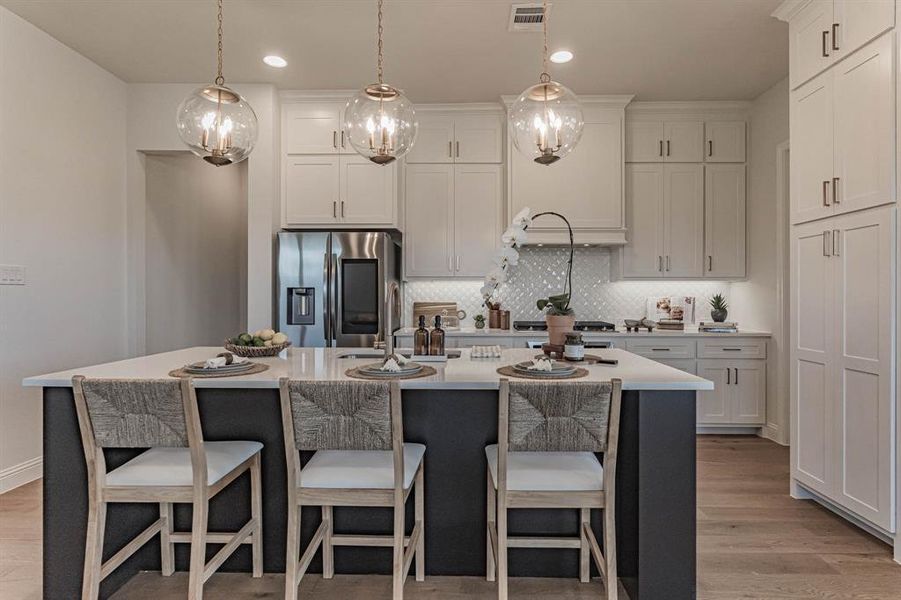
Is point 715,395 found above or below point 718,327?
below

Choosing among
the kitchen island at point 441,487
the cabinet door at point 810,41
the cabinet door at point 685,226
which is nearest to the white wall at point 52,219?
the kitchen island at point 441,487

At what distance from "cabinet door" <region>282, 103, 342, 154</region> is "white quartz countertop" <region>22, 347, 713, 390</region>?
2378 millimetres

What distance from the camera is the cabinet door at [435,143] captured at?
185 inches

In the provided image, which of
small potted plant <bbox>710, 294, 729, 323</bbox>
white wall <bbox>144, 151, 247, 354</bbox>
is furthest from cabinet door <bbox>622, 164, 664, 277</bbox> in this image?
white wall <bbox>144, 151, 247, 354</bbox>

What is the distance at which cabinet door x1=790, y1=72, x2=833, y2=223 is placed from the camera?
111 inches

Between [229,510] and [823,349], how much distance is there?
3.07m

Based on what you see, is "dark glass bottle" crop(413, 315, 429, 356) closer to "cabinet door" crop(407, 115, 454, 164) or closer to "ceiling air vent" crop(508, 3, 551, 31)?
"ceiling air vent" crop(508, 3, 551, 31)

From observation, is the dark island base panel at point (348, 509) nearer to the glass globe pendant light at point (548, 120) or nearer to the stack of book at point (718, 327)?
the glass globe pendant light at point (548, 120)

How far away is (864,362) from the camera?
256 centimetres

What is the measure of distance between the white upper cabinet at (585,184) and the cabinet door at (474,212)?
202 mm

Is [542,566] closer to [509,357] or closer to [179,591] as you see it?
[509,357]

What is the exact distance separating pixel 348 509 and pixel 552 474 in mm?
935

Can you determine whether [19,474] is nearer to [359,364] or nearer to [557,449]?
[359,364]

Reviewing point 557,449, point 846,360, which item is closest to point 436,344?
point 557,449
